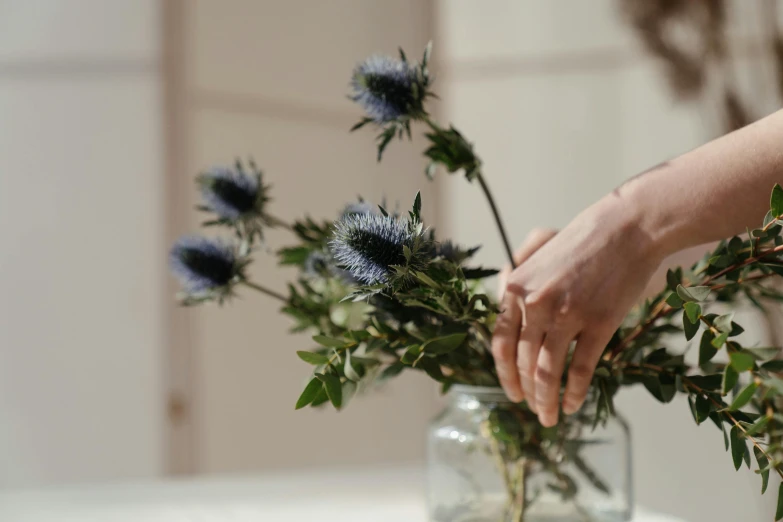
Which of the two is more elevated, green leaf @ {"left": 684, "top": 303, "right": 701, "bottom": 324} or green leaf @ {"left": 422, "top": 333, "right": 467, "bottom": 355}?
green leaf @ {"left": 684, "top": 303, "right": 701, "bottom": 324}

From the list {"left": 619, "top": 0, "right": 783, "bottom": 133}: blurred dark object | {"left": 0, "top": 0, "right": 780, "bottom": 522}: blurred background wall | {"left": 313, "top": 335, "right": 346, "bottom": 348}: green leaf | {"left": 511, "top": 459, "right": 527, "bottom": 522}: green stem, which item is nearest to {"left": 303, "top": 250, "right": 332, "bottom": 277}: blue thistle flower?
{"left": 313, "top": 335, "right": 346, "bottom": 348}: green leaf

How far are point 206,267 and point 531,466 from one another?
0.30 metres

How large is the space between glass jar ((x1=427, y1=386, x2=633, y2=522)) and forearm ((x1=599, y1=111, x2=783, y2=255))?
7.0 inches

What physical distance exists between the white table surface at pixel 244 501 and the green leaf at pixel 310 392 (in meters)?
0.41

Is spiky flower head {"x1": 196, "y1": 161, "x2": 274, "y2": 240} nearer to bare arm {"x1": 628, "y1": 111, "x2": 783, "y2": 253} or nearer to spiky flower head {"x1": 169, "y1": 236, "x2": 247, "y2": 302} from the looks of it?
spiky flower head {"x1": 169, "y1": 236, "x2": 247, "y2": 302}

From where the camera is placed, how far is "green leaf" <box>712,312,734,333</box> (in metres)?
0.44

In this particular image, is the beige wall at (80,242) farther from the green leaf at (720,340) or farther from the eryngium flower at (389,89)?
the green leaf at (720,340)

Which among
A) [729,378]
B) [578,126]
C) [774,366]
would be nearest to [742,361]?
[729,378]

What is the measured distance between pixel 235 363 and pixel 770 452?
1685 mm

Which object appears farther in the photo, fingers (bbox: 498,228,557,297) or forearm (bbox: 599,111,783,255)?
fingers (bbox: 498,228,557,297)

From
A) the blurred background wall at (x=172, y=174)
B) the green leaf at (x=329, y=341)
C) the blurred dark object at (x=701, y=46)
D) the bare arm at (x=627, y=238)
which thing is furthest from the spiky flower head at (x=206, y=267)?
the blurred background wall at (x=172, y=174)

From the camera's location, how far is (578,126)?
5.72 feet

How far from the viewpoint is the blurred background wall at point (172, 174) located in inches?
70.9

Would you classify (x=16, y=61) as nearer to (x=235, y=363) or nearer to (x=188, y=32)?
(x=188, y=32)
